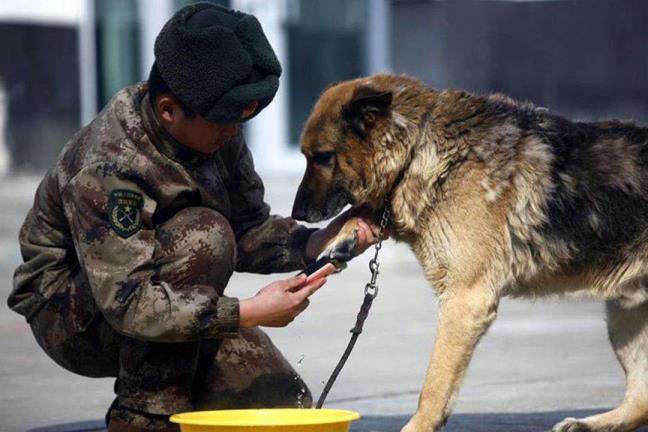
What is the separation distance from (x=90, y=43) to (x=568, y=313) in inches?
218

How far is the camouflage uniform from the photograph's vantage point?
3.80m

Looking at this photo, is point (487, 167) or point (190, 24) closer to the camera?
point (190, 24)

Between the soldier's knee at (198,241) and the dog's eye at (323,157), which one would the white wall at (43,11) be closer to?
the dog's eye at (323,157)

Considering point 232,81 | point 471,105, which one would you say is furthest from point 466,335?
point 232,81

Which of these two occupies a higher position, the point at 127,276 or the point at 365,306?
the point at 127,276

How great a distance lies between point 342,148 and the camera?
4.45 m

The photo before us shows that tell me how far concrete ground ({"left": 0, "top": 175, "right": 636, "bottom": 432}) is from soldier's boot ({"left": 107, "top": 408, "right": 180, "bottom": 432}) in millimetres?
642

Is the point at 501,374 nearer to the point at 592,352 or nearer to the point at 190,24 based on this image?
the point at 592,352

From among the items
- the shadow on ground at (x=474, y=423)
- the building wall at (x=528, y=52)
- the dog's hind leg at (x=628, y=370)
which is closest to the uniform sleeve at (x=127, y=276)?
the shadow on ground at (x=474, y=423)

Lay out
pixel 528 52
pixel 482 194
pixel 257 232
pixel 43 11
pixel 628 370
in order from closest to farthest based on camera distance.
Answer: pixel 482 194
pixel 257 232
pixel 628 370
pixel 43 11
pixel 528 52

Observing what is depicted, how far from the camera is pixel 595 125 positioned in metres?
4.64

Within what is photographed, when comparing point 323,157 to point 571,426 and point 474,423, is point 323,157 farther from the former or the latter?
point 571,426

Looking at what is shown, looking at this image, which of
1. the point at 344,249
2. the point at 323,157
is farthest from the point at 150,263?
the point at 323,157

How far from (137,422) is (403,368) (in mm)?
2272
